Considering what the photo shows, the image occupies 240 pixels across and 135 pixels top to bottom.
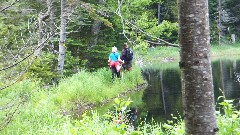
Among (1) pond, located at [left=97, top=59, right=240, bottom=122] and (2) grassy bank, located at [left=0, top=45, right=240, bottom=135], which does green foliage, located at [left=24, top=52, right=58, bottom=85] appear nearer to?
(2) grassy bank, located at [left=0, top=45, right=240, bottom=135]

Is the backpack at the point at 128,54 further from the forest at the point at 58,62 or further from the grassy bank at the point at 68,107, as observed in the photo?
the grassy bank at the point at 68,107

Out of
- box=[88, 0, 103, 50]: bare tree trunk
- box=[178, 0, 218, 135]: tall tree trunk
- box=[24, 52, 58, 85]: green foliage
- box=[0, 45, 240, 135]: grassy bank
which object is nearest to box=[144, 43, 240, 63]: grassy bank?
box=[88, 0, 103, 50]: bare tree trunk

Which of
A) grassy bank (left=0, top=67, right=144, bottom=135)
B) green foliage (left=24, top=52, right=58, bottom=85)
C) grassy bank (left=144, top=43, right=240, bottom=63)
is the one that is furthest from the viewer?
grassy bank (left=144, top=43, right=240, bottom=63)

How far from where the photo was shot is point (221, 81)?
17.2 meters

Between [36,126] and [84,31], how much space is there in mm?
12157

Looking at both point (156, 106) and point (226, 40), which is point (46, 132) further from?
point (226, 40)

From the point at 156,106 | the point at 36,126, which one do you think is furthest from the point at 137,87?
the point at 36,126

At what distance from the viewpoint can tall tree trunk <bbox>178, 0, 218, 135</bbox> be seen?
6.55 feet

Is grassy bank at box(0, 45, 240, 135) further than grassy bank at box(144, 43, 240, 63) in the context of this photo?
No

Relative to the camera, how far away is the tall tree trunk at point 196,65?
200 centimetres

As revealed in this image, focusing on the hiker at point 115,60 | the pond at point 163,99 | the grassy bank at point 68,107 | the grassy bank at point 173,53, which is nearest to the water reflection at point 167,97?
the pond at point 163,99

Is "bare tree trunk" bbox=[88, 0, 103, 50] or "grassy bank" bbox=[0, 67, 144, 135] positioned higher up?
"bare tree trunk" bbox=[88, 0, 103, 50]

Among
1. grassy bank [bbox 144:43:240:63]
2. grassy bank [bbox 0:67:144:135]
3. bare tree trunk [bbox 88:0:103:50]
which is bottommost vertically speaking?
grassy bank [bbox 144:43:240:63]

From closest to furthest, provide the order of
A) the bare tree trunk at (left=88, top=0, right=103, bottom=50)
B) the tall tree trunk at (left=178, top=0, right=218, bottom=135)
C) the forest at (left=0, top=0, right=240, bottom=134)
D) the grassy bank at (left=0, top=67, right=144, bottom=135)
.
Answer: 1. the tall tree trunk at (left=178, top=0, right=218, bottom=135)
2. the forest at (left=0, top=0, right=240, bottom=134)
3. the grassy bank at (left=0, top=67, right=144, bottom=135)
4. the bare tree trunk at (left=88, top=0, right=103, bottom=50)
